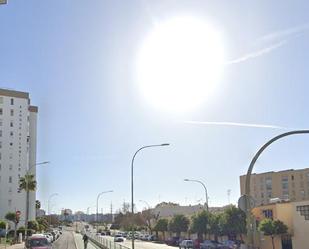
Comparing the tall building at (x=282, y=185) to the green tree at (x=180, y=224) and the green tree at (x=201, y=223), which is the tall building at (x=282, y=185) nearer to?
the green tree at (x=180, y=224)

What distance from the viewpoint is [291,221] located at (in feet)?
166

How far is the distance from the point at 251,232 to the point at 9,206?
105226 mm

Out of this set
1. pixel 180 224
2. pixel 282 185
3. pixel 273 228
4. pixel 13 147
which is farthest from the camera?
pixel 282 185

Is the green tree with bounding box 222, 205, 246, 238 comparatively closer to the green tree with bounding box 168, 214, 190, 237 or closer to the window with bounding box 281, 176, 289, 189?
the green tree with bounding box 168, 214, 190, 237

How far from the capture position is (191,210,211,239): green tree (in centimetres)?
6844

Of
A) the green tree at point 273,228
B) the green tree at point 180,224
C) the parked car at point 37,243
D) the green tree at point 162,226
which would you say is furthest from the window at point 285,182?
the parked car at point 37,243

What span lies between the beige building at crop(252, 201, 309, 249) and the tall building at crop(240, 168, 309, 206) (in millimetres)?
75650

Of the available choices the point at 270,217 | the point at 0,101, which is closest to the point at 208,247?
the point at 270,217

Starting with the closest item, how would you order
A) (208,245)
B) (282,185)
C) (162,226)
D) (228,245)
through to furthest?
(228,245)
(208,245)
(162,226)
(282,185)

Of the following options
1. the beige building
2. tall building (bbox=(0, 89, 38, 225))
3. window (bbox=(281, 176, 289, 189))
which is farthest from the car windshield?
window (bbox=(281, 176, 289, 189))

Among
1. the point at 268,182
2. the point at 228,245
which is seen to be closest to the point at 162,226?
the point at 228,245

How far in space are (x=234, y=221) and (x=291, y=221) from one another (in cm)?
970

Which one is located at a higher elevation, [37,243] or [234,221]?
[234,221]

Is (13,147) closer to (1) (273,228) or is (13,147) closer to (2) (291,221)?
(1) (273,228)
